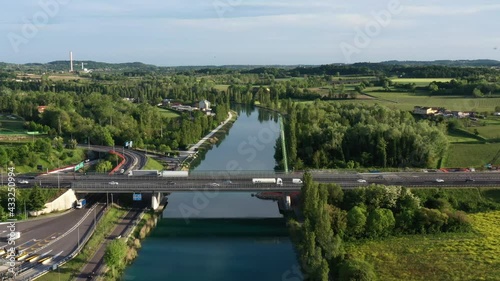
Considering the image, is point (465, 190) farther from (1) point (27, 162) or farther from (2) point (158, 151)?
(1) point (27, 162)

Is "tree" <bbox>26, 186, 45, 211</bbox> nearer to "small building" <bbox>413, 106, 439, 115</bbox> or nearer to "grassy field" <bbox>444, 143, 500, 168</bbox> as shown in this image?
"grassy field" <bbox>444, 143, 500, 168</bbox>

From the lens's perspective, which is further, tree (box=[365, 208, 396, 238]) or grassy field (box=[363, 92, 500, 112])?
grassy field (box=[363, 92, 500, 112])

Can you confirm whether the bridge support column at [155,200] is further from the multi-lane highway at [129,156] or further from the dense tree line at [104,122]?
the dense tree line at [104,122]

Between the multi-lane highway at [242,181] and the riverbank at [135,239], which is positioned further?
the multi-lane highway at [242,181]

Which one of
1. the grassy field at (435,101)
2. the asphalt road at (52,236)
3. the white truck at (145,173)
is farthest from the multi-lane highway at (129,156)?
the grassy field at (435,101)

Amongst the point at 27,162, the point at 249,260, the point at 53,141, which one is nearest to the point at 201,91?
the point at 53,141

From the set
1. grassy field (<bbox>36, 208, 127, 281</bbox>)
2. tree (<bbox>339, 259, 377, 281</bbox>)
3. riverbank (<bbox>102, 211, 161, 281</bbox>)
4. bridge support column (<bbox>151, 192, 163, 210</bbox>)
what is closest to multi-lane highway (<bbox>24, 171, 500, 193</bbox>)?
bridge support column (<bbox>151, 192, 163, 210</bbox>)
